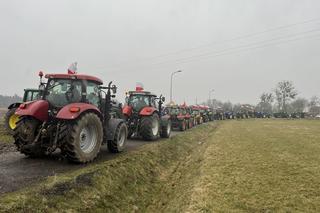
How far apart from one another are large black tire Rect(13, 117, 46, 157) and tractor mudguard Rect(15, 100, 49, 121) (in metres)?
0.16

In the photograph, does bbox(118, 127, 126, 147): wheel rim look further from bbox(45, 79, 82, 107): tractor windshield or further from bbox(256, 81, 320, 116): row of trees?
bbox(256, 81, 320, 116): row of trees

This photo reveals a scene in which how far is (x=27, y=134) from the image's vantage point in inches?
331

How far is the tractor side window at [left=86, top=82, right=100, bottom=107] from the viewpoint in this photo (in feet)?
31.8

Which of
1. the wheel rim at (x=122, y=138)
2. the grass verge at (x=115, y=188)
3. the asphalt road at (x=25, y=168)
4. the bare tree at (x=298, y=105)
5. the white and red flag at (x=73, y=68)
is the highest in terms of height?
the bare tree at (x=298, y=105)

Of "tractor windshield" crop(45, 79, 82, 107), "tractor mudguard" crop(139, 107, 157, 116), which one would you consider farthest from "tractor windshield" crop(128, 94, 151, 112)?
"tractor windshield" crop(45, 79, 82, 107)

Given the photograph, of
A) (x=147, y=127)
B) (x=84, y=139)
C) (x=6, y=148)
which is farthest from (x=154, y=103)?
(x=84, y=139)

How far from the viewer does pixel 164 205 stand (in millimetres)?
7227

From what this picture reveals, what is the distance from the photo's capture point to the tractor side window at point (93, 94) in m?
9.70

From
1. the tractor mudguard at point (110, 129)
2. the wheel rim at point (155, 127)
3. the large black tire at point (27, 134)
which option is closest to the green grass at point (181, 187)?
the tractor mudguard at point (110, 129)

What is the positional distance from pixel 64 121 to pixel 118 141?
2.77 meters

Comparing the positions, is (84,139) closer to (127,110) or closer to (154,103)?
(127,110)

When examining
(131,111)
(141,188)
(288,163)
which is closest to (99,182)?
(141,188)

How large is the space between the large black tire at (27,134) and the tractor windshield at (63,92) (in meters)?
0.91

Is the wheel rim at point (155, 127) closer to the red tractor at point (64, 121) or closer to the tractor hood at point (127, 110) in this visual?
Result: the tractor hood at point (127, 110)
